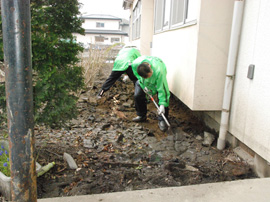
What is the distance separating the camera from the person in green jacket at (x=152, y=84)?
467 cm

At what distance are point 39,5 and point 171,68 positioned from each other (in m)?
3.30

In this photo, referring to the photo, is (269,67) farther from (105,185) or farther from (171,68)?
(171,68)

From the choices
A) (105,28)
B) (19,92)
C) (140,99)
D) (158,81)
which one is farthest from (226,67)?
(105,28)

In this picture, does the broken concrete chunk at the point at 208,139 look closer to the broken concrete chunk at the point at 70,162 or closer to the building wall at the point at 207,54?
the building wall at the point at 207,54

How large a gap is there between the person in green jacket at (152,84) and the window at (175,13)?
96 cm

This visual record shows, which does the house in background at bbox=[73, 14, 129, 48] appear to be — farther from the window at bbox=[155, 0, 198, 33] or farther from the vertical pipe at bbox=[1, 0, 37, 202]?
the vertical pipe at bbox=[1, 0, 37, 202]

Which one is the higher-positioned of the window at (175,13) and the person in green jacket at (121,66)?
the window at (175,13)

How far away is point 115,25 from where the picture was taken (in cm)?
4456

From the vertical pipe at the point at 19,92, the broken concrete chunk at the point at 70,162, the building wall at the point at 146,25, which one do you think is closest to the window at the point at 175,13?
the broken concrete chunk at the point at 70,162

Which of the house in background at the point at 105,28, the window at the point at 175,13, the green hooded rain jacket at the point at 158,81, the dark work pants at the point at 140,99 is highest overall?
the house in background at the point at 105,28

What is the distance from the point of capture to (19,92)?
4.54 feet

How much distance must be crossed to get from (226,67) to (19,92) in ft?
10.3

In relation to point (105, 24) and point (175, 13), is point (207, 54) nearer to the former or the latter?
point (175, 13)

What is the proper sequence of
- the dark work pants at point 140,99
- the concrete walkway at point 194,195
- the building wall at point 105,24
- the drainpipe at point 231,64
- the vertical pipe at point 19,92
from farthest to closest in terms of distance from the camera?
1. the building wall at point 105,24
2. the dark work pants at point 140,99
3. the drainpipe at point 231,64
4. the concrete walkway at point 194,195
5. the vertical pipe at point 19,92
